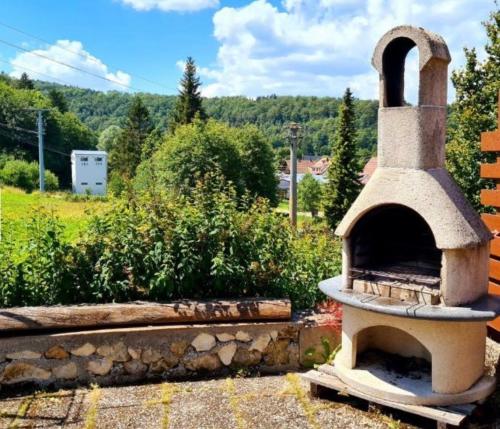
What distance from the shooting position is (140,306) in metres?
4.49

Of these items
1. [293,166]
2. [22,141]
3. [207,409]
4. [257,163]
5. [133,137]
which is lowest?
[207,409]

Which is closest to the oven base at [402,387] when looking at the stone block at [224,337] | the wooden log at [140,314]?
the wooden log at [140,314]

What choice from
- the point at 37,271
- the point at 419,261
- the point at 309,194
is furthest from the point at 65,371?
the point at 309,194

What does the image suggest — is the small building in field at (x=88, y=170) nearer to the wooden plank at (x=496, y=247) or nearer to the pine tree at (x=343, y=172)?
the pine tree at (x=343, y=172)

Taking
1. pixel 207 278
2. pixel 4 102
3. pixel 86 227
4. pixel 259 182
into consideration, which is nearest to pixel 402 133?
pixel 207 278

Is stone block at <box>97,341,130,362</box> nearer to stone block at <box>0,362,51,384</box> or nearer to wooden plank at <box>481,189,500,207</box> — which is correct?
stone block at <box>0,362,51,384</box>

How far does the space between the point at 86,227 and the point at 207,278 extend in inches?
52.6

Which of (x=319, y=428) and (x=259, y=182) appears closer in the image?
(x=319, y=428)

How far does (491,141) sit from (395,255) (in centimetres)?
146

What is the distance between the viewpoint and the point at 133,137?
44969 millimetres

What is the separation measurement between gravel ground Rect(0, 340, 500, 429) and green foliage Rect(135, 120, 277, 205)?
15853 mm

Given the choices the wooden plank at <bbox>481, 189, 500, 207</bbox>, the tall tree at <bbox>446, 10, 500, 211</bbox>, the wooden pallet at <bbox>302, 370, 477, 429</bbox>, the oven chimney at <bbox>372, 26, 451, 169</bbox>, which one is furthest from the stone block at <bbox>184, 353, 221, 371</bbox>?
the tall tree at <bbox>446, 10, 500, 211</bbox>

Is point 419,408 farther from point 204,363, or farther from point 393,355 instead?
point 204,363

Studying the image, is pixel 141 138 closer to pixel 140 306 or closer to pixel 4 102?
pixel 4 102
